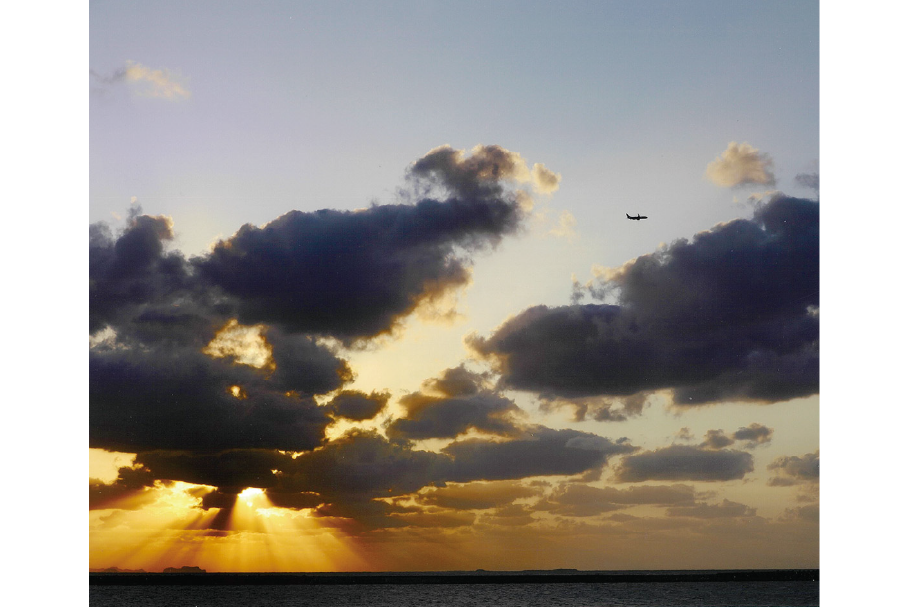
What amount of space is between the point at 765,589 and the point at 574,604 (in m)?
63.5

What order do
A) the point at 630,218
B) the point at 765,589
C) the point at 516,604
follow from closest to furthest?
the point at 630,218
the point at 516,604
the point at 765,589

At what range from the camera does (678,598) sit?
522 ft

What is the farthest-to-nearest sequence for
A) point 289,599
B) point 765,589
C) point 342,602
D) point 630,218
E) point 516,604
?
point 765,589
point 289,599
point 342,602
point 516,604
point 630,218

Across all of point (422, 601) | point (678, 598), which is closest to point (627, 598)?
point (678, 598)
